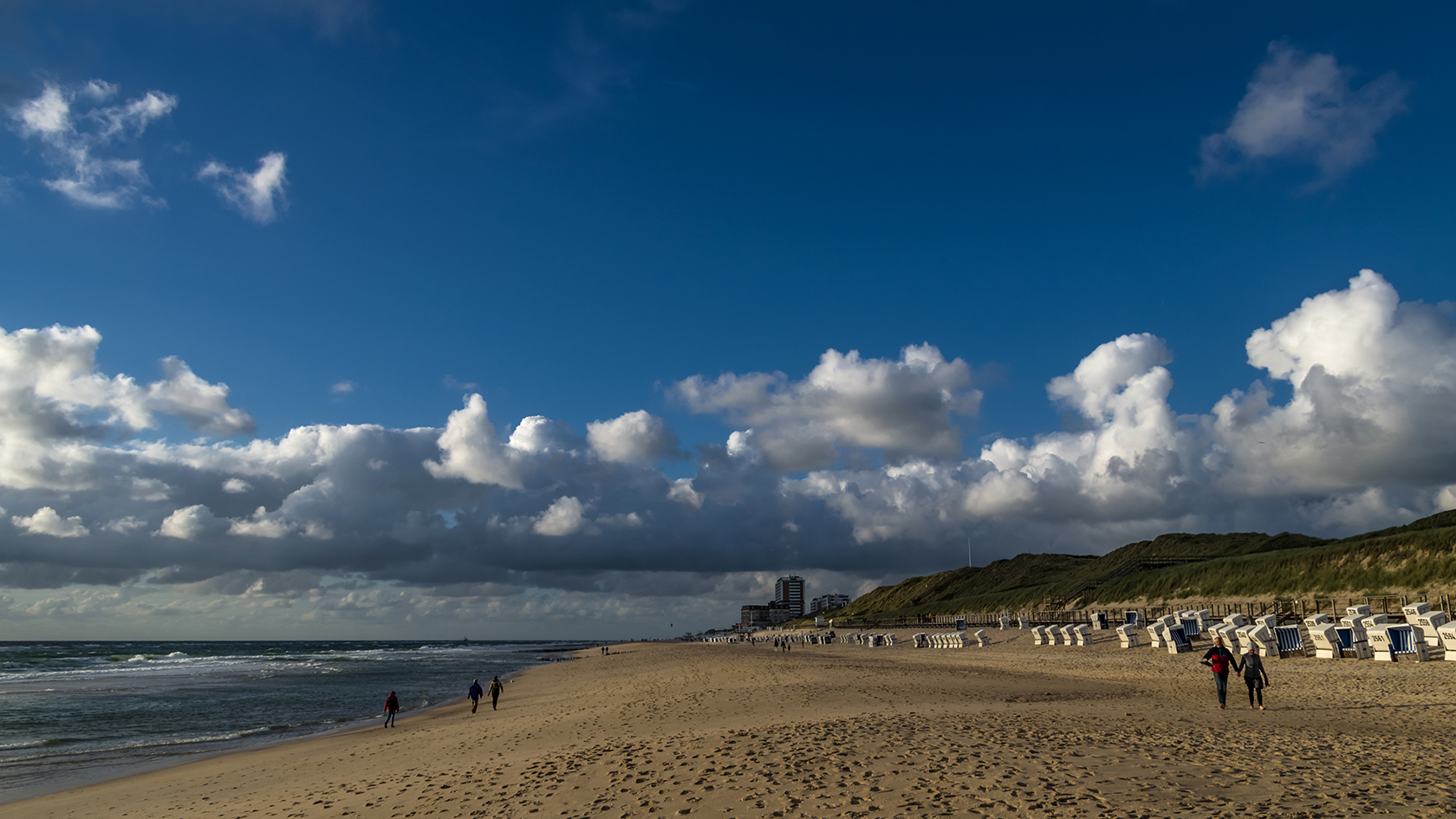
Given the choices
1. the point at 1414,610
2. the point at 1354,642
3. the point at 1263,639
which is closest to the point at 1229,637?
the point at 1263,639

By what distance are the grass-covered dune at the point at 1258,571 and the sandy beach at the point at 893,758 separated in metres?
30.6

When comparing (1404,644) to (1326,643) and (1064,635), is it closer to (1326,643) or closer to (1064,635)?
(1326,643)

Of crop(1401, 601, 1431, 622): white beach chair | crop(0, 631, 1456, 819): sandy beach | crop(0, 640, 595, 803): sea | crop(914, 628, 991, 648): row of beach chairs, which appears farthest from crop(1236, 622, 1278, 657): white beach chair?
crop(0, 640, 595, 803): sea

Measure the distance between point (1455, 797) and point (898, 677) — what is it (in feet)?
63.2

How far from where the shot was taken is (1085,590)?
272ft

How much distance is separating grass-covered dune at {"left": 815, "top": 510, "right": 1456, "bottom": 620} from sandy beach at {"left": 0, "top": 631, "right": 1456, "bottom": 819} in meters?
30.6

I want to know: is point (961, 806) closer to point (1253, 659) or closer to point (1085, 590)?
point (1253, 659)

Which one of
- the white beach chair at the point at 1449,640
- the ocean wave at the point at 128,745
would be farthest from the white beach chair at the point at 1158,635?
the ocean wave at the point at 128,745

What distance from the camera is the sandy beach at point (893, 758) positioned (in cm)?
908

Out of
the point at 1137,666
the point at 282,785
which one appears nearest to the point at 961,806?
the point at 282,785

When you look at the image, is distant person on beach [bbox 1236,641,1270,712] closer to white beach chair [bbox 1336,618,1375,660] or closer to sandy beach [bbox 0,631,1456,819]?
sandy beach [bbox 0,631,1456,819]

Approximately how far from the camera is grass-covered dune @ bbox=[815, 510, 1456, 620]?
45469 millimetres

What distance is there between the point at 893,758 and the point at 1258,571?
63.1m

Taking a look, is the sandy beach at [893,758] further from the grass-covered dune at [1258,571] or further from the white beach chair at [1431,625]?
the grass-covered dune at [1258,571]
